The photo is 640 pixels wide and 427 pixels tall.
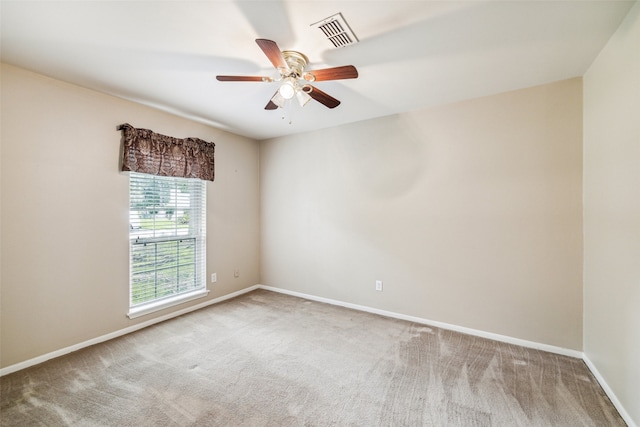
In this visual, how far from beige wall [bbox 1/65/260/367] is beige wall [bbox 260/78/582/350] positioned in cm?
222

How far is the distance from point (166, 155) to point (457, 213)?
345 cm

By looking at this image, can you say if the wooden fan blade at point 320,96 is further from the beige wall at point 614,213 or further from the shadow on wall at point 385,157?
the beige wall at point 614,213

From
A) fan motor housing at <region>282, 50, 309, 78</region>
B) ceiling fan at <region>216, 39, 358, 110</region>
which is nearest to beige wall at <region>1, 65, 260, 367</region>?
ceiling fan at <region>216, 39, 358, 110</region>

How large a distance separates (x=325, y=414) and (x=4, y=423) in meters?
2.01

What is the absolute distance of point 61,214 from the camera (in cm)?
244

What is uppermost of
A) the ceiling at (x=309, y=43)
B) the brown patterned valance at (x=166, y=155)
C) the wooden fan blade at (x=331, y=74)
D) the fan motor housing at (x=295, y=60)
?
the ceiling at (x=309, y=43)

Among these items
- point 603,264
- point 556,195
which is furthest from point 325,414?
point 556,195

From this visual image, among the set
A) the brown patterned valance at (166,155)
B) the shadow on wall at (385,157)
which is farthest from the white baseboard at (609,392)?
the brown patterned valance at (166,155)

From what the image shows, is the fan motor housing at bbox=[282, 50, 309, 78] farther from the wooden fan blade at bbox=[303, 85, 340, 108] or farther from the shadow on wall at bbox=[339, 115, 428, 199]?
the shadow on wall at bbox=[339, 115, 428, 199]

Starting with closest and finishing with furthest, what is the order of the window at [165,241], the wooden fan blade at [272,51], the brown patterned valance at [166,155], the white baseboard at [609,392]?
the wooden fan blade at [272,51]
the white baseboard at [609,392]
the brown patterned valance at [166,155]
the window at [165,241]

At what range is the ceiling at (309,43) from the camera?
158cm

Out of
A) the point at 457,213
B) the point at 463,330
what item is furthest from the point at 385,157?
the point at 463,330

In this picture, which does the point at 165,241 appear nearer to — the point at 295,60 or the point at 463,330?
the point at 295,60

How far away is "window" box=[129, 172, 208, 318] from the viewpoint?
3.00 metres
